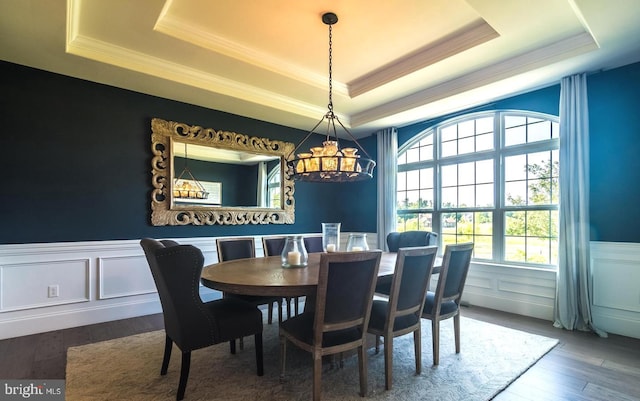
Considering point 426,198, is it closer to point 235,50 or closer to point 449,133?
point 449,133

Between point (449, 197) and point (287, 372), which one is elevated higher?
point (449, 197)

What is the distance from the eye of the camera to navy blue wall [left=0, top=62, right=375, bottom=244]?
10.1 ft

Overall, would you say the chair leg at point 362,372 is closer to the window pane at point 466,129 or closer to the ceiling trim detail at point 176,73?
the ceiling trim detail at point 176,73

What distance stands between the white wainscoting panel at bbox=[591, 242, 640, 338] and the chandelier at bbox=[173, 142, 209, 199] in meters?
4.57

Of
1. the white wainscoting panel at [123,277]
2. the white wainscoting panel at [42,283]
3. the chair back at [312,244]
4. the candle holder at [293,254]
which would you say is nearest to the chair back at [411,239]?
the chair back at [312,244]

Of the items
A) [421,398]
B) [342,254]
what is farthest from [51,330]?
[421,398]

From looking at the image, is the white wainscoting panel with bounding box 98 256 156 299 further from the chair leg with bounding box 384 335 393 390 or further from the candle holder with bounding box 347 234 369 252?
the chair leg with bounding box 384 335 393 390

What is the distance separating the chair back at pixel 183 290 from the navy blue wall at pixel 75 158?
6.54 ft

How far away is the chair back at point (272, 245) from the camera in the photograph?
3.54 metres

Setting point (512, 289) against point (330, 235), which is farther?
point (512, 289)

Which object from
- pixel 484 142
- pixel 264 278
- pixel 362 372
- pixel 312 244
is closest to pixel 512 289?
pixel 484 142

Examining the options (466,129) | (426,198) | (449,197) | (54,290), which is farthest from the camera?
(426,198)

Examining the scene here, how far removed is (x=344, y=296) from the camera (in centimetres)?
192

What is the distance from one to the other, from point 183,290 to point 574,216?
3759 mm
